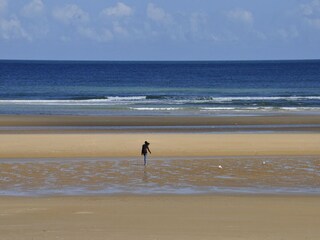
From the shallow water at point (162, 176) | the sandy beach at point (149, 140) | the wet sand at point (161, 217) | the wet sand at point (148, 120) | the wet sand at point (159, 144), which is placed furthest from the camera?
the wet sand at point (148, 120)

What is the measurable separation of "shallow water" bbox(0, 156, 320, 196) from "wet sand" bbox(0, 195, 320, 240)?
1.25m

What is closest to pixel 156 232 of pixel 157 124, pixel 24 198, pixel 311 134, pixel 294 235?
pixel 294 235

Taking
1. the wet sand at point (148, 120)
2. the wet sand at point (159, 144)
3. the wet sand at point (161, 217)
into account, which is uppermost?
the wet sand at point (148, 120)

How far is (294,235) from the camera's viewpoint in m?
13.4

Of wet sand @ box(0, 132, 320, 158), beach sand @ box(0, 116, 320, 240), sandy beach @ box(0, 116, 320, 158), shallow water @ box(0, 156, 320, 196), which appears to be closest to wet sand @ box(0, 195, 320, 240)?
beach sand @ box(0, 116, 320, 240)

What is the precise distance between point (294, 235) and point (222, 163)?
398 inches

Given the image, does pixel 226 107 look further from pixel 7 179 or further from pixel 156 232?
pixel 156 232

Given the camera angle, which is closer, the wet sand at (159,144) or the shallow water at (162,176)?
the shallow water at (162,176)

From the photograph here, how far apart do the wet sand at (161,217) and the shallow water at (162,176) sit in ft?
4.10

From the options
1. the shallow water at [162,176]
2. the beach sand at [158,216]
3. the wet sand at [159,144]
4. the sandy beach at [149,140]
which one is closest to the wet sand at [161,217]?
the beach sand at [158,216]

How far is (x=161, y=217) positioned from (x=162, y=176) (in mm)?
5902

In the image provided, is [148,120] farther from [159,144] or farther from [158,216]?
[158,216]

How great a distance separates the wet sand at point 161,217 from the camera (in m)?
13.5

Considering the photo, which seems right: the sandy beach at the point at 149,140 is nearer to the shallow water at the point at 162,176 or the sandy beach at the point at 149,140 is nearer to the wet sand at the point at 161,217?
the shallow water at the point at 162,176
